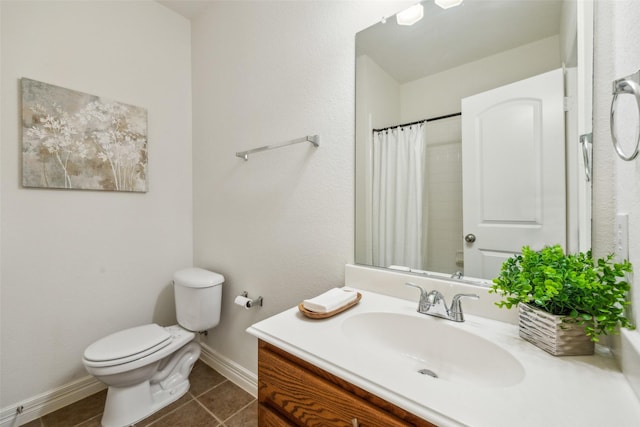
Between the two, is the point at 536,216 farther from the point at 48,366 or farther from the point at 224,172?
the point at 48,366

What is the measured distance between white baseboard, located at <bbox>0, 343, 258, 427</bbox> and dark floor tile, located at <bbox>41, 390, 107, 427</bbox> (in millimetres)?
34

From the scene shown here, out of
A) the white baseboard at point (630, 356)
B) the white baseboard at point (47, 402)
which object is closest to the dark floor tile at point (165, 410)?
the white baseboard at point (47, 402)

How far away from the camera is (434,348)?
78cm

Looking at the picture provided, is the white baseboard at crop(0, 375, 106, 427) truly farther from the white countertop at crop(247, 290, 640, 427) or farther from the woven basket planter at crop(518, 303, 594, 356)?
the woven basket planter at crop(518, 303, 594, 356)

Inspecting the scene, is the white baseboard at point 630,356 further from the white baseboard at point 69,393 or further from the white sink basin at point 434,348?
the white baseboard at point 69,393

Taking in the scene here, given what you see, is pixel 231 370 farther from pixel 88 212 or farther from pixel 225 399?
pixel 88 212

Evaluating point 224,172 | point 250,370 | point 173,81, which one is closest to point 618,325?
point 250,370

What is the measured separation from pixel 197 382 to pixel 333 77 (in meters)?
1.97

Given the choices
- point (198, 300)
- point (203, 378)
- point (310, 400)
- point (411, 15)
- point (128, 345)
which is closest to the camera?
point (310, 400)

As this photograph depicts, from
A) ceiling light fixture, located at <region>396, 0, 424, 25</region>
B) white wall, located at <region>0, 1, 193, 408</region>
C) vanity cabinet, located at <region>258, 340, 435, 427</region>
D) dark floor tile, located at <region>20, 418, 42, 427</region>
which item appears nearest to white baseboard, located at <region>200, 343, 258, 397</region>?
white wall, located at <region>0, 1, 193, 408</region>

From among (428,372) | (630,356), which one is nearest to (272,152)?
(428,372)

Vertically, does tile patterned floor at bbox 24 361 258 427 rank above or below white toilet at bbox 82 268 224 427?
below

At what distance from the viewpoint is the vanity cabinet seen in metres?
0.51

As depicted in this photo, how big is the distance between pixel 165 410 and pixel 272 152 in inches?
60.5
